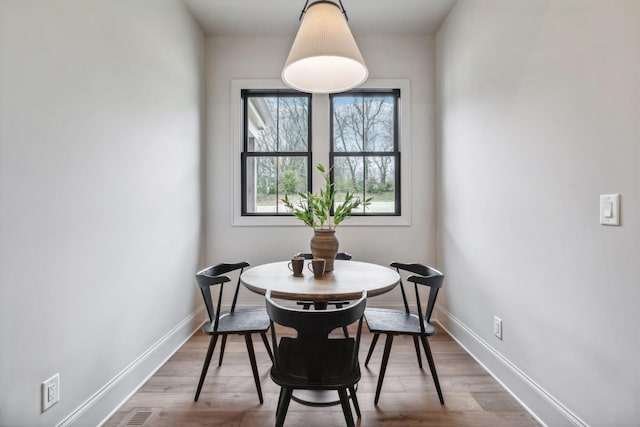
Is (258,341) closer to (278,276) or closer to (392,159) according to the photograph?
(278,276)

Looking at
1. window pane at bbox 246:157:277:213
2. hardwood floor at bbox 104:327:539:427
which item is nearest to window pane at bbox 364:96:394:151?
window pane at bbox 246:157:277:213

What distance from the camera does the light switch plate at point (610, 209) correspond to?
50.1 inches

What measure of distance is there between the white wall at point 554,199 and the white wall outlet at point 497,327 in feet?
0.11

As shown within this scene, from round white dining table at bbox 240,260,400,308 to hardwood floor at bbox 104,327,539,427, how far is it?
63 cm

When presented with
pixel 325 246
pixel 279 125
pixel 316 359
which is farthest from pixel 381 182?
pixel 316 359

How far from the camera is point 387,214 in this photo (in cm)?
330

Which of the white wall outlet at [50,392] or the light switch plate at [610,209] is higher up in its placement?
the light switch plate at [610,209]

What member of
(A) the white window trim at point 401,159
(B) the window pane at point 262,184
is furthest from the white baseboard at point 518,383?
(B) the window pane at point 262,184

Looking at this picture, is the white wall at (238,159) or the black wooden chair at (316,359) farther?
the white wall at (238,159)

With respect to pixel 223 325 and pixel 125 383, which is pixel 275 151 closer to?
pixel 223 325

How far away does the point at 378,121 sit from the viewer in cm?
Result: 335

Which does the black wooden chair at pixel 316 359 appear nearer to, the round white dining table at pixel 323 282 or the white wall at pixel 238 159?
the round white dining table at pixel 323 282

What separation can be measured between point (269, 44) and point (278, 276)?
2434 millimetres

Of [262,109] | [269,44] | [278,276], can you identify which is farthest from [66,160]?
[269,44]
